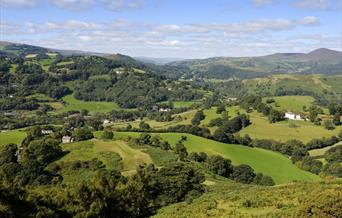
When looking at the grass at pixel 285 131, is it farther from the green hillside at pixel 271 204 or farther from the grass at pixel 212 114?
the green hillside at pixel 271 204

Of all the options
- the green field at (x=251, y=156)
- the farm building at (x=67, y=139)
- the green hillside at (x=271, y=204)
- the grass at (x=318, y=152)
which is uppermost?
the green hillside at (x=271, y=204)

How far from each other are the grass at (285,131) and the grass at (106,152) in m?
72.8

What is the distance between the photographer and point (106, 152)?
9500cm

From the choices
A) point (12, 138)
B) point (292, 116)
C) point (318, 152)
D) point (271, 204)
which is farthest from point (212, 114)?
point (271, 204)

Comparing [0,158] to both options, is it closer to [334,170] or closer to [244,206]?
[244,206]

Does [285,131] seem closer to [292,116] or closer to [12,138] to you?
[292,116]

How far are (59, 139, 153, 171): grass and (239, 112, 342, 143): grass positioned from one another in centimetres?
7283

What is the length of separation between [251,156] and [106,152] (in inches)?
1684

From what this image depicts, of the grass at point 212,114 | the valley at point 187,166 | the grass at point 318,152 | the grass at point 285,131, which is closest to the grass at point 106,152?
the valley at point 187,166

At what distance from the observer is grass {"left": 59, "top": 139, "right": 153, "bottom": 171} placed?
90562 mm

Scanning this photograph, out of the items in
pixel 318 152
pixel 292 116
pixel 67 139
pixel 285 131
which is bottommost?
pixel 318 152

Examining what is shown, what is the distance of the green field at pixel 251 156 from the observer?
102 m

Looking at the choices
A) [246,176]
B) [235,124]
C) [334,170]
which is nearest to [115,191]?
→ [246,176]

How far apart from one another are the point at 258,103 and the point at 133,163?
383 ft
